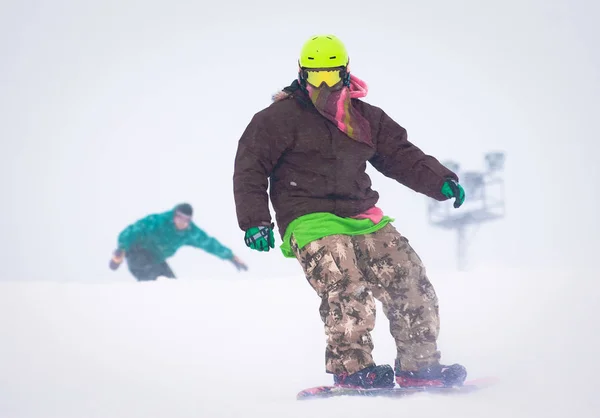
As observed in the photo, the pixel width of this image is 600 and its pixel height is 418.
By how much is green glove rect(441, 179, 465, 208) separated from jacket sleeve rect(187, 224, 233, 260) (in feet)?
18.5

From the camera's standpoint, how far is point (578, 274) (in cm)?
692

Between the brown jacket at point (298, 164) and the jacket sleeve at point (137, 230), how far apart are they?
19.5 ft

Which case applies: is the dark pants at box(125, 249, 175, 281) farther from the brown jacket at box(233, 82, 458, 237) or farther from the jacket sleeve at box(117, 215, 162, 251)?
the brown jacket at box(233, 82, 458, 237)

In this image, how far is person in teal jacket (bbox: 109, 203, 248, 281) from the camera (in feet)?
31.4

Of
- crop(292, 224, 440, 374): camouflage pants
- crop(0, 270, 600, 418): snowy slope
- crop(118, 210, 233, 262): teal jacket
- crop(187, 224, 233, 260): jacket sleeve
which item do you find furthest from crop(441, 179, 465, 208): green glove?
crop(118, 210, 233, 262): teal jacket

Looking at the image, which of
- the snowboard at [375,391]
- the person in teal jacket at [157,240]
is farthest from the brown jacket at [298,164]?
the person in teal jacket at [157,240]

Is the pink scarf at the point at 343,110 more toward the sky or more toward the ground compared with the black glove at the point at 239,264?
more toward the ground

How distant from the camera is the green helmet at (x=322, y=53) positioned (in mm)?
3859

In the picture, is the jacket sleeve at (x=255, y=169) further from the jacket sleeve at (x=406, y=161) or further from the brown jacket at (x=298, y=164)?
the jacket sleeve at (x=406, y=161)

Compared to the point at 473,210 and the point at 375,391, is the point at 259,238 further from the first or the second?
the point at 473,210

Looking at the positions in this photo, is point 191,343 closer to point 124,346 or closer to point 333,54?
point 124,346

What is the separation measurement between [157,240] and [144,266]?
0.36 m

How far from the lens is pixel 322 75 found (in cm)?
388

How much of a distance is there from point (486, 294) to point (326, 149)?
2786mm
